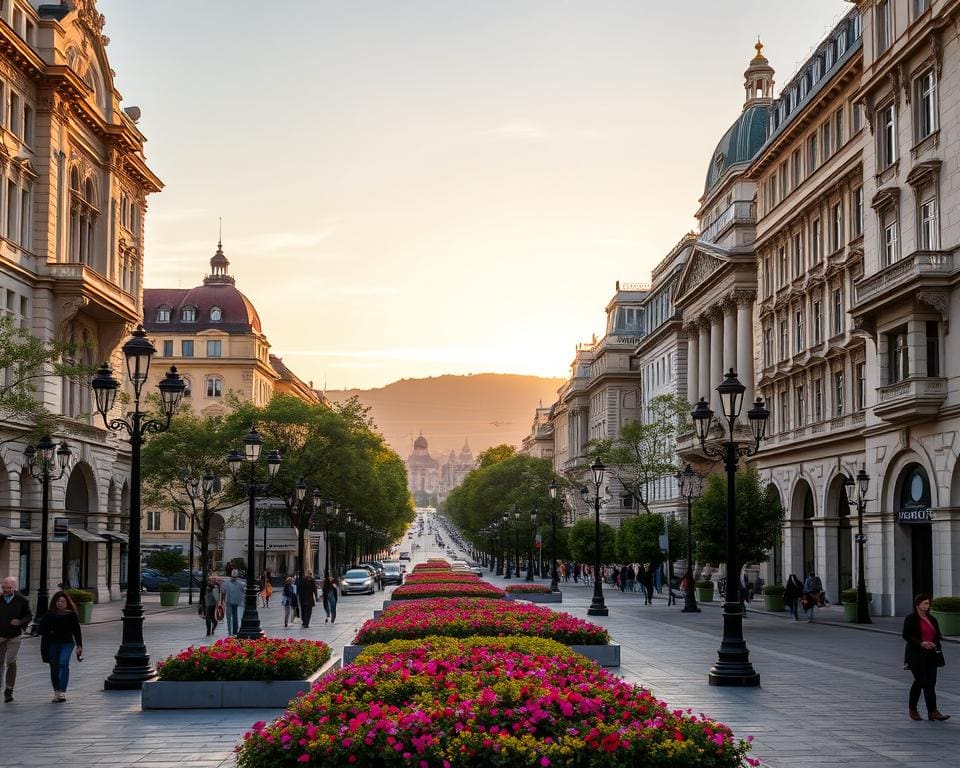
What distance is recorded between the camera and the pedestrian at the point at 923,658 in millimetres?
18703

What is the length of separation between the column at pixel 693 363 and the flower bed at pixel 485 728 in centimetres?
7472

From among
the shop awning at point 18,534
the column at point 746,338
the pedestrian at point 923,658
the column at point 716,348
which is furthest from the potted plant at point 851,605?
the column at point 716,348

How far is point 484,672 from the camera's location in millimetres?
14266

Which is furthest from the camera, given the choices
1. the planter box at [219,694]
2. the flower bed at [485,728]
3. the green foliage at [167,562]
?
the green foliage at [167,562]

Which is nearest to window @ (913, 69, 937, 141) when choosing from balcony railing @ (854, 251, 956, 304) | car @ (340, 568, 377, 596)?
balcony railing @ (854, 251, 956, 304)

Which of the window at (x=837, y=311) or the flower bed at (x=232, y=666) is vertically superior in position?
the window at (x=837, y=311)

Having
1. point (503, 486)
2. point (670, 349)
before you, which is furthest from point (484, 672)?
point (503, 486)

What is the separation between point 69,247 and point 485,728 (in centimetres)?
4950

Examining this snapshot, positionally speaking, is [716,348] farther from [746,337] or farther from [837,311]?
[837,311]

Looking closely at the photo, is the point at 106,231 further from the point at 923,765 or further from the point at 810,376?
the point at 923,765

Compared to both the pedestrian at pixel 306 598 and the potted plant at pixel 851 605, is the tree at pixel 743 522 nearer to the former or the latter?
the potted plant at pixel 851 605

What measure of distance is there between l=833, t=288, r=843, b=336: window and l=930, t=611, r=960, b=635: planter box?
20.2 metres

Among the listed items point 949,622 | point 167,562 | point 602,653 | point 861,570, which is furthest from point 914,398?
point 167,562

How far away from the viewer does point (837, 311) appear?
56.4 metres
